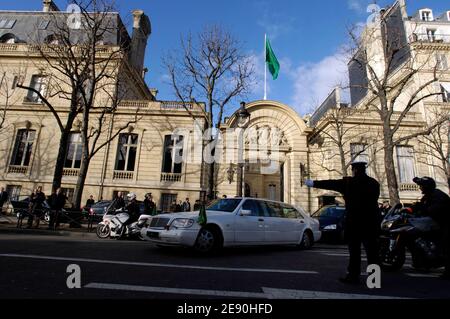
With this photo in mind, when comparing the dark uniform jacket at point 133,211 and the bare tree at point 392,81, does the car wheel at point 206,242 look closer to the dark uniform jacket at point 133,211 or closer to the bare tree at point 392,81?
the dark uniform jacket at point 133,211

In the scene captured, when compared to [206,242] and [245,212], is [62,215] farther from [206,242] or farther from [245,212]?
[245,212]

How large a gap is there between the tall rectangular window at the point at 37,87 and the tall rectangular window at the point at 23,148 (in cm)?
322

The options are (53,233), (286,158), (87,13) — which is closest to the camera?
(53,233)

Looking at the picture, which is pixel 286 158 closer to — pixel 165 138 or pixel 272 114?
pixel 272 114

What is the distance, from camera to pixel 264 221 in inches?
310

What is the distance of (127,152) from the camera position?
2248 cm

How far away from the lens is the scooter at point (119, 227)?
396 inches

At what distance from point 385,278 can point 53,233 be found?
1142cm

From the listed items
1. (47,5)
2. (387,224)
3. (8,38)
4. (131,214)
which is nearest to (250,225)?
(387,224)

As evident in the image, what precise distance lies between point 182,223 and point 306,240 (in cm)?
486

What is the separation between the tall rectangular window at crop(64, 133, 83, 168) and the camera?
22416 mm

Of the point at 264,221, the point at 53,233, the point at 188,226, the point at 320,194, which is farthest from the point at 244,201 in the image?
the point at 320,194

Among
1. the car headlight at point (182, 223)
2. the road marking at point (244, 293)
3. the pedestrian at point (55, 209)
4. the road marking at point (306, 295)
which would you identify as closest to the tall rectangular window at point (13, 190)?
the pedestrian at point (55, 209)

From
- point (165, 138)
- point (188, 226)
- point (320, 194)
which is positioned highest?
point (165, 138)
